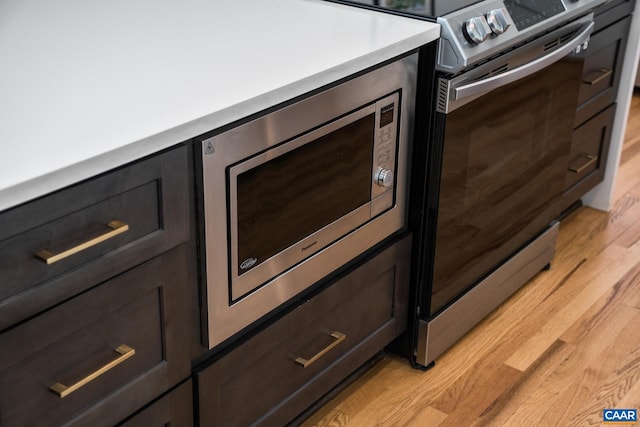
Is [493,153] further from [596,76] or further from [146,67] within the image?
[146,67]

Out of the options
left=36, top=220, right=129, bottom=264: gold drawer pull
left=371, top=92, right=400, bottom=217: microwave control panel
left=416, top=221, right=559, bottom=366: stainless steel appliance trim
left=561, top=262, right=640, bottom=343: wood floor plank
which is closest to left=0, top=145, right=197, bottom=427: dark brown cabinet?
left=36, top=220, right=129, bottom=264: gold drawer pull

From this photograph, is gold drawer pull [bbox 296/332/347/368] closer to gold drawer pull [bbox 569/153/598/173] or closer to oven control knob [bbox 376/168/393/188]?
oven control knob [bbox 376/168/393/188]

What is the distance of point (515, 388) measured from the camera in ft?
7.53

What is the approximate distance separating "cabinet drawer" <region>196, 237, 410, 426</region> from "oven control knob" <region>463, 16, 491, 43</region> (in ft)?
1.73

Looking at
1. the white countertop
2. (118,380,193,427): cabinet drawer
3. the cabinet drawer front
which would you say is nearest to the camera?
the white countertop

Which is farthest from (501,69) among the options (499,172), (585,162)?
(585,162)

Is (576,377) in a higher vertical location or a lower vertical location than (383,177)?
lower

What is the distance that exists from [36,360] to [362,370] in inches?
44.4

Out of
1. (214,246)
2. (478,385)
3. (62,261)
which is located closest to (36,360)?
(62,261)

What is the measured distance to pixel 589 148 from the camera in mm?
3023

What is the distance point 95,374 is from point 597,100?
6.77 ft

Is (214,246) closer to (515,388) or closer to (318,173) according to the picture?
(318,173)

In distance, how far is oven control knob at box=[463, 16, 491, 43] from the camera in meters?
1.97
